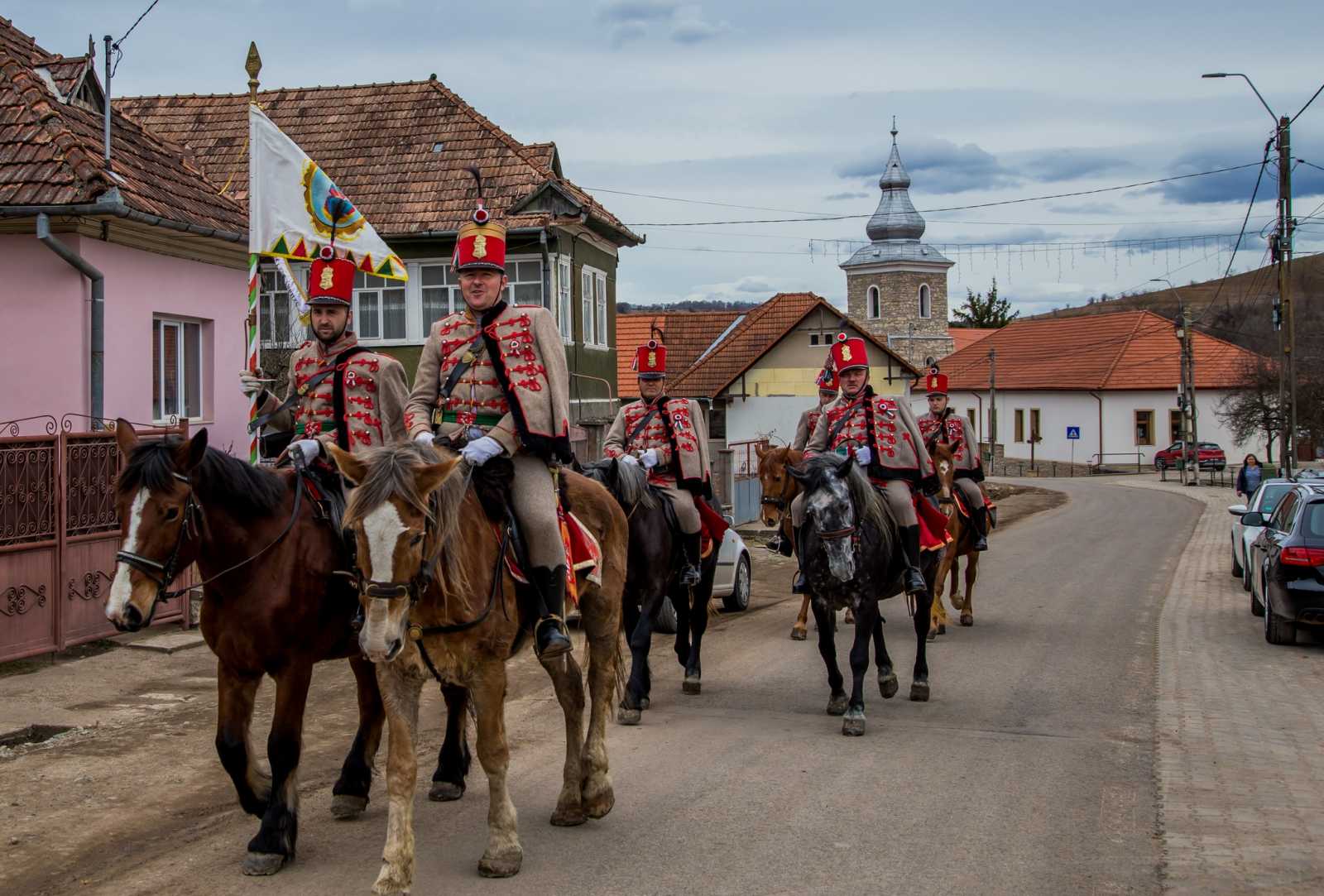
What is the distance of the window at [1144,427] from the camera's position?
70.6 meters

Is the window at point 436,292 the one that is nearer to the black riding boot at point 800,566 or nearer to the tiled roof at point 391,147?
the tiled roof at point 391,147

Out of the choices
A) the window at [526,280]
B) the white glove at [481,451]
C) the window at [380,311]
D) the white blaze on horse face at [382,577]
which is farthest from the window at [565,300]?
the white blaze on horse face at [382,577]

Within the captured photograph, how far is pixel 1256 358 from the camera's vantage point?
63.7 metres

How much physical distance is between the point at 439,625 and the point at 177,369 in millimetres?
11072

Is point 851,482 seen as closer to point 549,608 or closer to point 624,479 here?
point 624,479

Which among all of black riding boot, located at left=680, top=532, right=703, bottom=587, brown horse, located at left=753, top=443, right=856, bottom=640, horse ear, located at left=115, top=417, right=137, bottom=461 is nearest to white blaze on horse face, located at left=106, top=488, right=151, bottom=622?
horse ear, located at left=115, top=417, right=137, bottom=461

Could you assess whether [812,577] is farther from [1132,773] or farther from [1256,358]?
[1256,358]

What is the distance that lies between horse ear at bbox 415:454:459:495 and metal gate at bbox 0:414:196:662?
665 centimetres

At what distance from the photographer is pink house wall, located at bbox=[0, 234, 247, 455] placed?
43.6 feet

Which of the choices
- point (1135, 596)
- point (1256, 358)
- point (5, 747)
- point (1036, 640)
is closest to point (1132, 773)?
point (1036, 640)

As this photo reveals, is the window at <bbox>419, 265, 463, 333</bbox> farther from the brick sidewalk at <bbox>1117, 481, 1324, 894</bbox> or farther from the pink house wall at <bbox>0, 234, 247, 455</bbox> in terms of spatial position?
the brick sidewalk at <bbox>1117, 481, 1324, 894</bbox>

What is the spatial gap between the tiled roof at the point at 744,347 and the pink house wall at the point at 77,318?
31155mm

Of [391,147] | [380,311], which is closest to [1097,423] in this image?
[391,147]

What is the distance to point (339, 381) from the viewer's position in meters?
6.86
